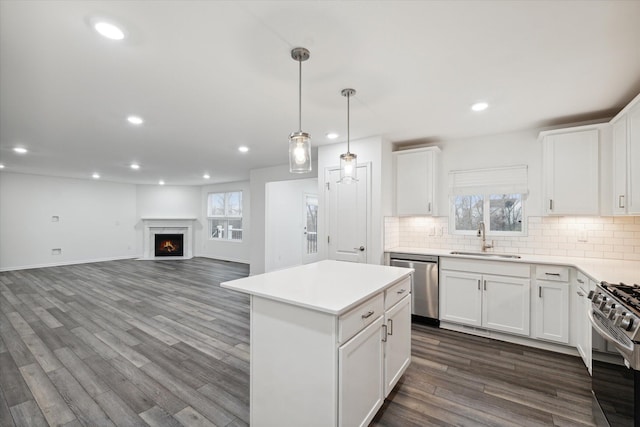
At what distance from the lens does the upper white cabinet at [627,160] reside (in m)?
2.38

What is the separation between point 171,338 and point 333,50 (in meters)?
3.38

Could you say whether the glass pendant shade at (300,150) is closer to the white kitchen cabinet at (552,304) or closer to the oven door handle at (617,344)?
the oven door handle at (617,344)

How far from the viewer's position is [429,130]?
11.8 ft

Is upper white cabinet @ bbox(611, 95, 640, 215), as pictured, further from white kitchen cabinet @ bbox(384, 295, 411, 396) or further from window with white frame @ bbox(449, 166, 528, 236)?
white kitchen cabinet @ bbox(384, 295, 411, 396)

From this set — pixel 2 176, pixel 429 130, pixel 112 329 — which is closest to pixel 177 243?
pixel 2 176

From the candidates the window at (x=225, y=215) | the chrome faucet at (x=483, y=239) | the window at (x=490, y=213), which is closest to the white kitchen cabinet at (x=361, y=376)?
the chrome faucet at (x=483, y=239)

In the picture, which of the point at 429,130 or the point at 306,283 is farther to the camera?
the point at 429,130

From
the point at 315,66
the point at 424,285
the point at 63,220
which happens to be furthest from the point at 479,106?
the point at 63,220

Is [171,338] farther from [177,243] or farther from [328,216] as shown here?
[177,243]

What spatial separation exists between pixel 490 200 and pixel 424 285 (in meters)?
1.48

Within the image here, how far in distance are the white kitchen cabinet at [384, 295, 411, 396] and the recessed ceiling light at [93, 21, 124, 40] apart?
2.49 metres

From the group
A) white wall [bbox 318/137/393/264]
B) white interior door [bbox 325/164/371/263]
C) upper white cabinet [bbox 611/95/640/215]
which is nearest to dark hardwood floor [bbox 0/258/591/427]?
white wall [bbox 318/137/393/264]

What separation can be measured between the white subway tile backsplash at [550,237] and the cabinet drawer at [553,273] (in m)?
0.60

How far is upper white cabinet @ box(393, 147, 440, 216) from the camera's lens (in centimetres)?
387
